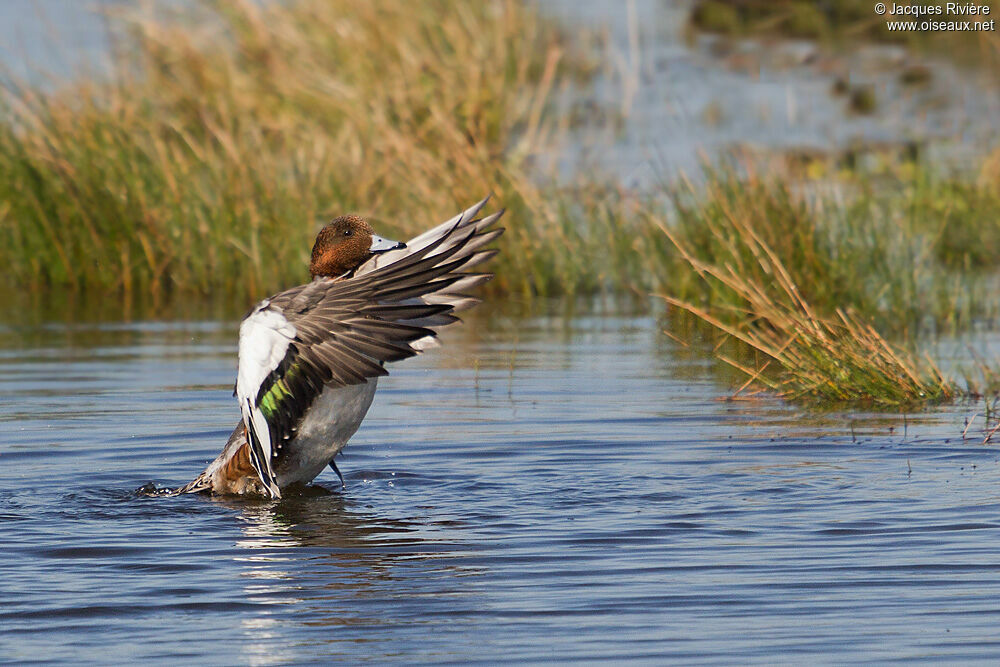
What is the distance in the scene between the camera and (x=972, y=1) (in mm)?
23406

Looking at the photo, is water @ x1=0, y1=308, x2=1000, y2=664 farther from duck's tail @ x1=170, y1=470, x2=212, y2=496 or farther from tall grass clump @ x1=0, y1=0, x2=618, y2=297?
tall grass clump @ x1=0, y1=0, x2=618, y2=297

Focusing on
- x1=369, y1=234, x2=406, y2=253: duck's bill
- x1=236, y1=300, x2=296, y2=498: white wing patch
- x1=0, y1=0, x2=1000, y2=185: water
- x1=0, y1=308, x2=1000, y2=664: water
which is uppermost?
x1=0, y1=0, x2=1000, y2=185: water

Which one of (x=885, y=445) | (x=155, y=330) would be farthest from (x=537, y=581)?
(x=155, y=330)

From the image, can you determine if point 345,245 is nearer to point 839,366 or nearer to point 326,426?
point 326,426

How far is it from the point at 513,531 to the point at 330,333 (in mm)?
1042

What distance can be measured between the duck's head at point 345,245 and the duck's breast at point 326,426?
20.6 inches

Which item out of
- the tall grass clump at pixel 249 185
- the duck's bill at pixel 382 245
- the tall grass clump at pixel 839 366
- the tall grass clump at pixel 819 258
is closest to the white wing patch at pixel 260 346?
the duck's bill at pixel 382 245

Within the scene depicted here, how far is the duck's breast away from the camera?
7.24 metres

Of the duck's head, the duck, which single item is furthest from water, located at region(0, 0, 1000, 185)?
the duck

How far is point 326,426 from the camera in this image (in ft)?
23.9

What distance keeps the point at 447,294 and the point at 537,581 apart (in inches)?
95.3

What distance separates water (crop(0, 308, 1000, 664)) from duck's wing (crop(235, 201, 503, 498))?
57cm

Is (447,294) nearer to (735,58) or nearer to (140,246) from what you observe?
(140,246)

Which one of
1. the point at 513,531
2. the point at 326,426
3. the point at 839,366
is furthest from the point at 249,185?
the point at 513,531
